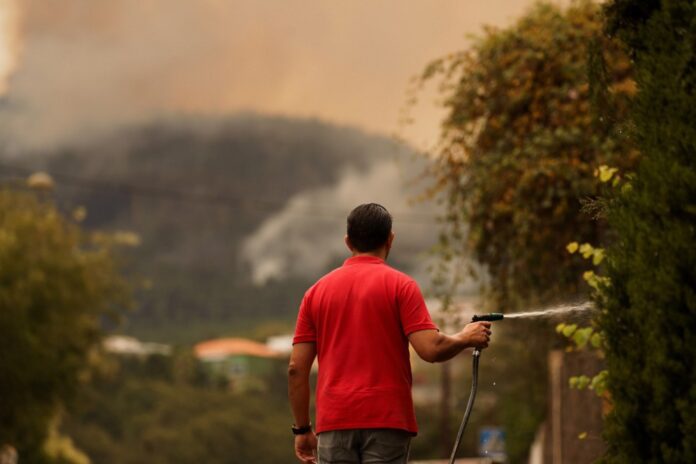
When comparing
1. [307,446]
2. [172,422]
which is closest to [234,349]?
[172,422]

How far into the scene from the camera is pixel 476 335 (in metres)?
5.61

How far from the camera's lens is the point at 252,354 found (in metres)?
155

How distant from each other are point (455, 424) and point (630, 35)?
6301 centimetres

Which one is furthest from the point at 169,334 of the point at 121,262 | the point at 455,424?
the point at 121,262

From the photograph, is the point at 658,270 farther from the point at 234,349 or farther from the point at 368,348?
the point at 234,349

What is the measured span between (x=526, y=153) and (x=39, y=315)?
77.1 ft

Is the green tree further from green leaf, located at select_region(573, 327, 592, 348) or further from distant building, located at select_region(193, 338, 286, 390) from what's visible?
distant building, located at select_region(193, 338, 286, 390)

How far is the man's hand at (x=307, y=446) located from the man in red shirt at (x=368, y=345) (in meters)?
0.24

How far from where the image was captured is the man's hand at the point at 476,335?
559cm

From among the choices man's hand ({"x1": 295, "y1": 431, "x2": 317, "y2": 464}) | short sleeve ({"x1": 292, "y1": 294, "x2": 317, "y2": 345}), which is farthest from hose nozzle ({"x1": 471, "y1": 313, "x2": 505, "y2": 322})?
man's hand ({"x1": 295, "y1": 431, "x2": 317, "y2": 464})

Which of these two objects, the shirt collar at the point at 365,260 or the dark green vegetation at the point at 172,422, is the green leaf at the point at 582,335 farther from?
the dark green vegetation at the point at 172,422

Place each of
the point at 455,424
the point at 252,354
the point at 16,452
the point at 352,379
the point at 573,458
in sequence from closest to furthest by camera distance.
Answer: the point at 352,379, the point at 573,458, the point at 16,452, the point at 455,424, the point at 252,354

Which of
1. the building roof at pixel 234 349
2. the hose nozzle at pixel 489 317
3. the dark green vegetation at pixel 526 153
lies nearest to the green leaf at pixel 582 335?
the hose nozzle at pixel 489 317

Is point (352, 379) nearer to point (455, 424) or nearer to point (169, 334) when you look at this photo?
point (455, 424)
